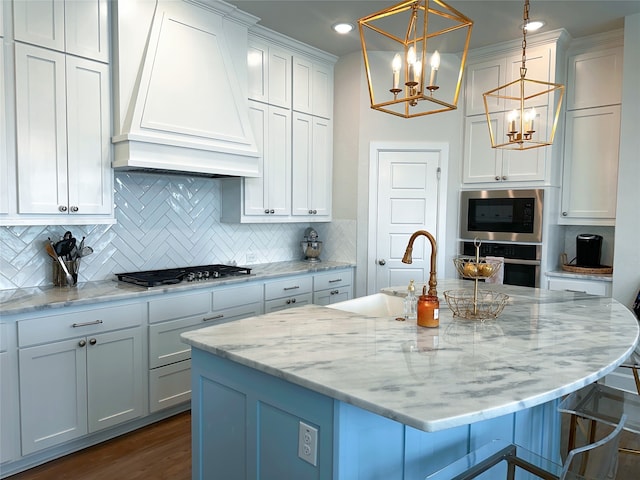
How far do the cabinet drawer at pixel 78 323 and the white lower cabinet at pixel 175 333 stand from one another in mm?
135

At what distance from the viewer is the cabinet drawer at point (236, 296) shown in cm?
339

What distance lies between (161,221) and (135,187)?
33 centimetres

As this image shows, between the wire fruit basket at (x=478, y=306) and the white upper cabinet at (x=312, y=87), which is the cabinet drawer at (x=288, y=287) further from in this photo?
the wire fruit basket at (x=478, y=306)

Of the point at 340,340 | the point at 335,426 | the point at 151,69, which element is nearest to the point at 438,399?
the point at 335,426

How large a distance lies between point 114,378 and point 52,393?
0.35 metres

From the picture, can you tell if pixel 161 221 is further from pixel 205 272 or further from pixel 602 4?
pixel 602 4

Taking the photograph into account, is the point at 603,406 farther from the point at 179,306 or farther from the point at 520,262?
the point at 179,306

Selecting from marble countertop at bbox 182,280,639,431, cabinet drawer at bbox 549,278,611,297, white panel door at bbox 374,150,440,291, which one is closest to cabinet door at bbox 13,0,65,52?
marble countertop at bbox 182,280,639,431

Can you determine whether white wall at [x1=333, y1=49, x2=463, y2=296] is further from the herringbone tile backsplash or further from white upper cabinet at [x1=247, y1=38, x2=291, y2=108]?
white upper cabinet at [x1=247, y1=38, x2=291, y2=108]

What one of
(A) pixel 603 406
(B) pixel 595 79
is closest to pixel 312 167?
(B) pixel 595 79

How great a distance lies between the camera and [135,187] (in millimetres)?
3479

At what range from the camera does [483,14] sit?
3674 mm

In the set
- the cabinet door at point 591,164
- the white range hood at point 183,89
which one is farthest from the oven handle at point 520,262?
the white range hood at point 183,89

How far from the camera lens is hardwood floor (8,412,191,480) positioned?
2.50 m
